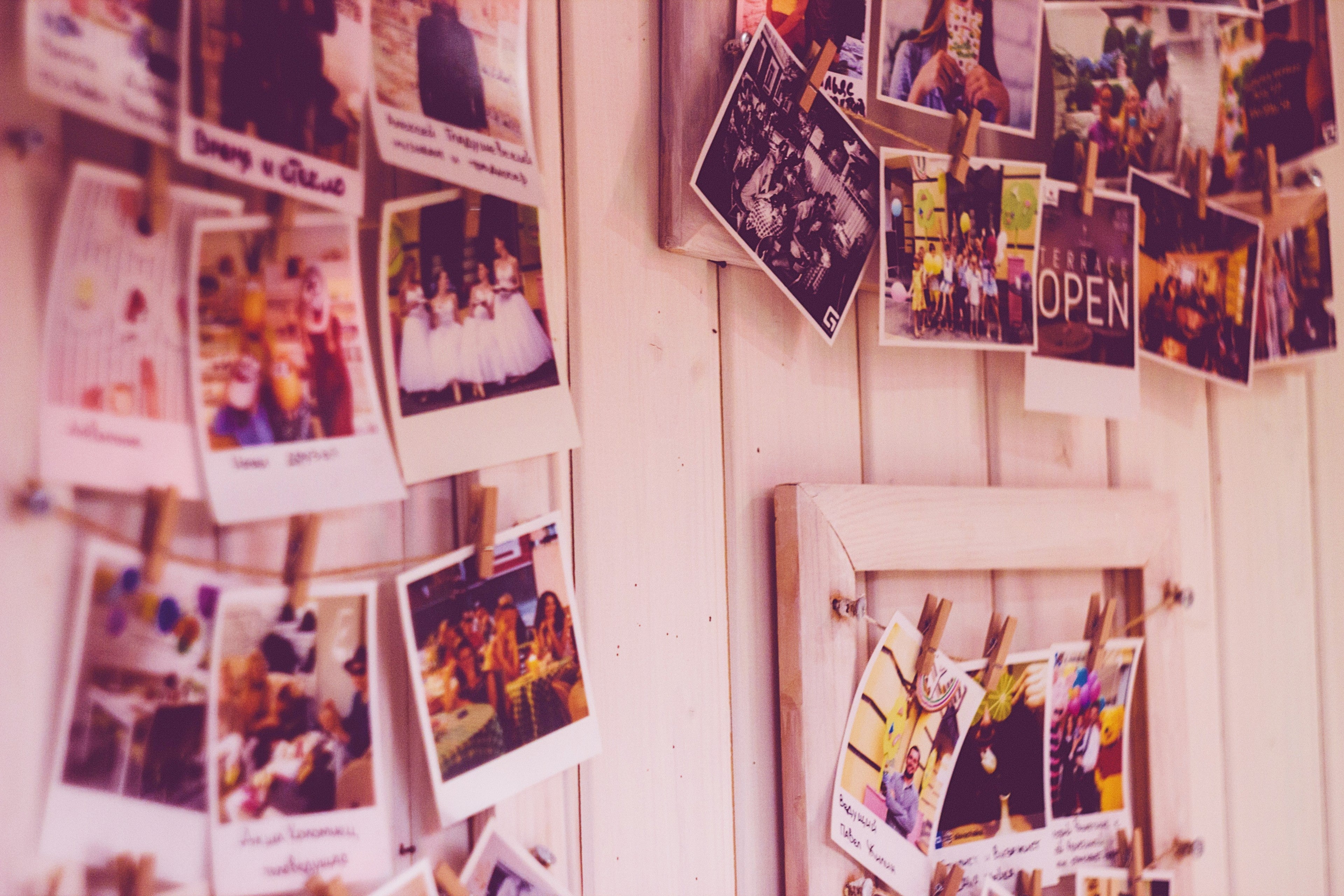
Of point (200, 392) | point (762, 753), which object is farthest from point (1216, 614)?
point (200, 392)

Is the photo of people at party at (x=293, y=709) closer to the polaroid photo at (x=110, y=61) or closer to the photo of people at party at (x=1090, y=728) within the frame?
the polaroid photo at (x=110, y=61)

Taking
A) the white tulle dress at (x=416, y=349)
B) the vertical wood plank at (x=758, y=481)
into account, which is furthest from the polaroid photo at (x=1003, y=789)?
the white tulle dress at (x=416, y=349)

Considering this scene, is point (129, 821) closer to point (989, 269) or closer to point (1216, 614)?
point (989, 269)

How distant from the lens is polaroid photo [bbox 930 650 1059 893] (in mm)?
875

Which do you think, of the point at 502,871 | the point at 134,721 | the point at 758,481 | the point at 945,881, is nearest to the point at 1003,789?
the point at 945,881

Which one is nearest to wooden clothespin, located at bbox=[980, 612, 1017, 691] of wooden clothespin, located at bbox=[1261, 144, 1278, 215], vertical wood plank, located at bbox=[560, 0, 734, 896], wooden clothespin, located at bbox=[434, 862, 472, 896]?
vertical wood plank, located at bbox=[560, 0, 734, 896]

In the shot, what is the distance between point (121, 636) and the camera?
1.75ft

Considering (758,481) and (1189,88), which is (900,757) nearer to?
(758,481)

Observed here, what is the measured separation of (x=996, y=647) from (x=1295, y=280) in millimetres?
611

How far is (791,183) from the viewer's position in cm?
81

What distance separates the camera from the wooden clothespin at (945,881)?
838 millimetres

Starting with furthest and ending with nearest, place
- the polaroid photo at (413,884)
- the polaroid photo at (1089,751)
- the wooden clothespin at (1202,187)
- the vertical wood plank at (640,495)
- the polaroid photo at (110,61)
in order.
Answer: the wooden clothespin at (1202,187)
the polaroid photo at (1089,751)
the vertical wood plank at (640,495)
the polaroid photo at (413,884)
the polaroid photo at (110,61)

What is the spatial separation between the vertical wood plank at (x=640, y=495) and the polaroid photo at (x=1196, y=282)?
506 millimetres

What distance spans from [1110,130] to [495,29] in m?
0.64
